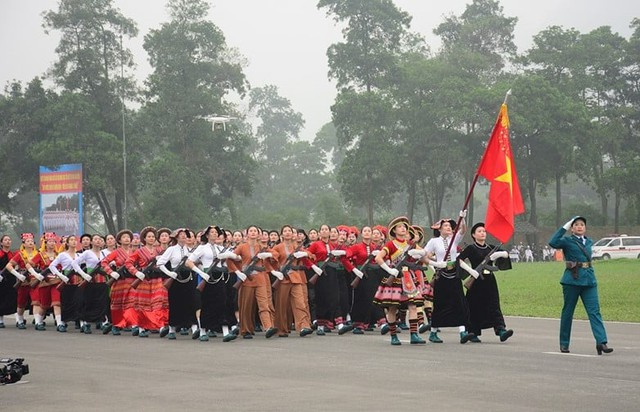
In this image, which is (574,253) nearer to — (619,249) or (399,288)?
(399,288)

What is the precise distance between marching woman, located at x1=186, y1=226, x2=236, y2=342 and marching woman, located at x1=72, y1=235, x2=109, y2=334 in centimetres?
318

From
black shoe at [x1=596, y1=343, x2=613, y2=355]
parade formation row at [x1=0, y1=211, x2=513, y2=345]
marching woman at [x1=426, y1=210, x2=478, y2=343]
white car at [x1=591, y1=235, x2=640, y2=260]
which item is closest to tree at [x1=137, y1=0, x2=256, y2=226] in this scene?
white car at [x1=591, y1=235, x2=640, y2=260]

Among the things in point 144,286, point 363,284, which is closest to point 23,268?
point 144,286

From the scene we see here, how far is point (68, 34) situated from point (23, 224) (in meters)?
32.4

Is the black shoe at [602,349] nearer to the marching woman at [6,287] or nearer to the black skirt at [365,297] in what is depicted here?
the black skirt at [365,297]

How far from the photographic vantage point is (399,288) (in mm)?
16234

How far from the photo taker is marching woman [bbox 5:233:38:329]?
2239cm

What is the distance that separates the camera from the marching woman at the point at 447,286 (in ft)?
53.4

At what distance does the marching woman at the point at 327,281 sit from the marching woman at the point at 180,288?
1.95 metres

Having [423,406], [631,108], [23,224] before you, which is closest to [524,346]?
[423,406]

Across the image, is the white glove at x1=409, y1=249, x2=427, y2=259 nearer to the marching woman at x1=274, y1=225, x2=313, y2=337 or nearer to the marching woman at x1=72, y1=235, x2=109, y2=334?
the marching woman at x1=274, y1=225, x2=313, y2=337

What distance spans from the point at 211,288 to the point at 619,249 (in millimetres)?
46763

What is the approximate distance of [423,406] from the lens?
9.64 metres

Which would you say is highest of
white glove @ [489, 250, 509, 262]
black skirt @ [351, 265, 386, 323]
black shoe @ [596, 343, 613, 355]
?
white glove @ [489, 250, 509, 262]
